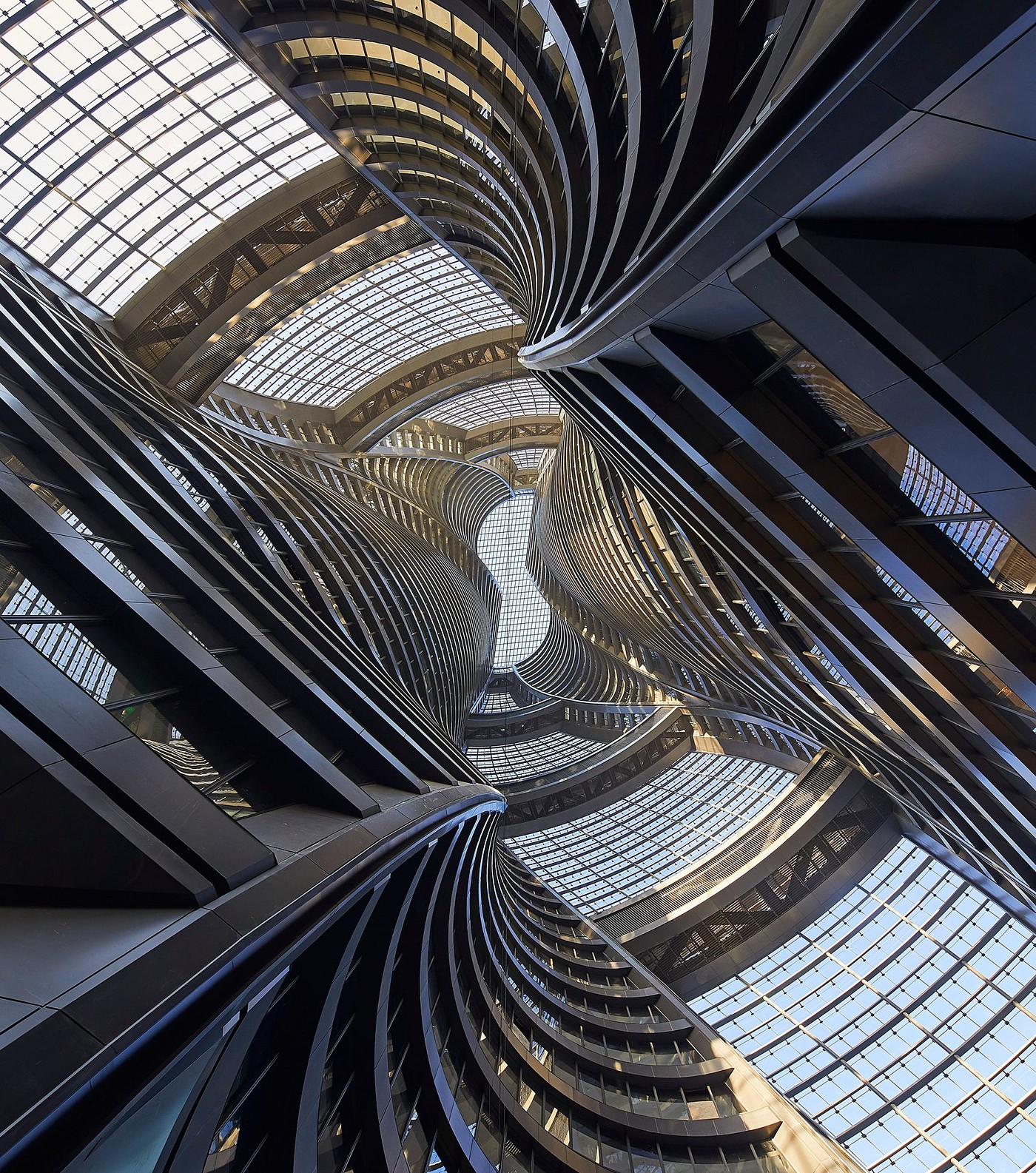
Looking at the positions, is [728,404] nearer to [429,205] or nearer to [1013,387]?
[1013,387]

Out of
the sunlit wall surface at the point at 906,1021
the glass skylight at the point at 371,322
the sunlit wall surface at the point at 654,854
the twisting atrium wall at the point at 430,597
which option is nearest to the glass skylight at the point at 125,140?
the twisting atrium wall at the point at 430,597

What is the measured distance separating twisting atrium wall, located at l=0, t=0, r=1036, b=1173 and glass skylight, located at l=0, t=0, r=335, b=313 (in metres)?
0.17

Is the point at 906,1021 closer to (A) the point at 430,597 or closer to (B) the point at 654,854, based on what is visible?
(B) the point at 654,854

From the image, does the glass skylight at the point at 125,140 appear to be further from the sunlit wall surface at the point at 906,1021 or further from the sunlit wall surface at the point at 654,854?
the sunlit wall surface at the point at 906,1021

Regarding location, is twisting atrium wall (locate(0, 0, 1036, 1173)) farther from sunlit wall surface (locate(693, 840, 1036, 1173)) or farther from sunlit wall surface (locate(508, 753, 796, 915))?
sunlit wall surface (locate(508, 753, 796, 915))

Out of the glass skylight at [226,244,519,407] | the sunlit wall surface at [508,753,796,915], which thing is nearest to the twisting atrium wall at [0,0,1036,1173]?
the glass skylight at [226,244,519,407]

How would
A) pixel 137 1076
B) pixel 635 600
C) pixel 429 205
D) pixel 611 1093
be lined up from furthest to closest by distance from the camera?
1. pixel 635 600
2. pixel 429 205
3. pixel 611 1093
4. pixel 137 1076

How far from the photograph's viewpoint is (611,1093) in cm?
1825

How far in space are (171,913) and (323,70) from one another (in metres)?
26.3

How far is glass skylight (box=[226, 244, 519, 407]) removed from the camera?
128 feet

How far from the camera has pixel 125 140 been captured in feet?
→ 82.7

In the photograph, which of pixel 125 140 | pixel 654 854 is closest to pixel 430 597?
pixel 125 140

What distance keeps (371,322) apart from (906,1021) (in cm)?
5370

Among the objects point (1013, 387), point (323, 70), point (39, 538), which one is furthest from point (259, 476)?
point (1013, 387)
